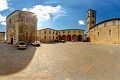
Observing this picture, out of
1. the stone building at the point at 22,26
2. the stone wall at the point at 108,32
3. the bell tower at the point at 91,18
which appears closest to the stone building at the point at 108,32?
the stone wall at the point at 108,32

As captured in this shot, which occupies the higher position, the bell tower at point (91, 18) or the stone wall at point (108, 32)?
the bell tower at point (91, 18)

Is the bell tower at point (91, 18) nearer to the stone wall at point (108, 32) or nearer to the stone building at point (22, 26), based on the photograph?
the stone wall at point (108, 32)

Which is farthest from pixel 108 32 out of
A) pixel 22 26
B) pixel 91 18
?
pixel 91 18

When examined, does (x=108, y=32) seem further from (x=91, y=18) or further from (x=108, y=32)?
(x=91, y=18)

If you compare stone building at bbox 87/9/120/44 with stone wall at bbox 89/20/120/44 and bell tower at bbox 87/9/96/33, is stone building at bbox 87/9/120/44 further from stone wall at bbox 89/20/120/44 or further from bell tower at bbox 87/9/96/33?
bell tower at bbox 87/9/96/33

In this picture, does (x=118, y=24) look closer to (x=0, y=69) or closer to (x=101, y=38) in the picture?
(x=101, y=38)

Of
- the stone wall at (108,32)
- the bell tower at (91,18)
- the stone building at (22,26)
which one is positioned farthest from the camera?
the bell tower at (91,18)

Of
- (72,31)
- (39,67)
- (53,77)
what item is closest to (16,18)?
(39,67)

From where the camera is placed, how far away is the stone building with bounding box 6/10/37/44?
34562 mm

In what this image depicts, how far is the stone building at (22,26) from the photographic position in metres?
34.6

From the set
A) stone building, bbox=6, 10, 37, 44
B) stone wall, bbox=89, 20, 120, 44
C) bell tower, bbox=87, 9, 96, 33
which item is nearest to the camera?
stone building, bbox=6, 10, 37, 44

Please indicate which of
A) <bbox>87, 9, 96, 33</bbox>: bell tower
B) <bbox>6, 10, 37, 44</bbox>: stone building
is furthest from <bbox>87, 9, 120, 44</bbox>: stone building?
<bbox>6, 10, 37, 44</bbox>: stone building

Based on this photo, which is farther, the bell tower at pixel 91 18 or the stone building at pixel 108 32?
the bell tower at pixel 91 18

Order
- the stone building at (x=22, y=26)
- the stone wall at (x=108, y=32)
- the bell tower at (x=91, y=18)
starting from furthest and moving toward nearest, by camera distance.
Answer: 1. the bell tower at (x=91, y=18)
2. the stone wall at (x=108, y=32)
3. the stone building at (x=22, y=26)
